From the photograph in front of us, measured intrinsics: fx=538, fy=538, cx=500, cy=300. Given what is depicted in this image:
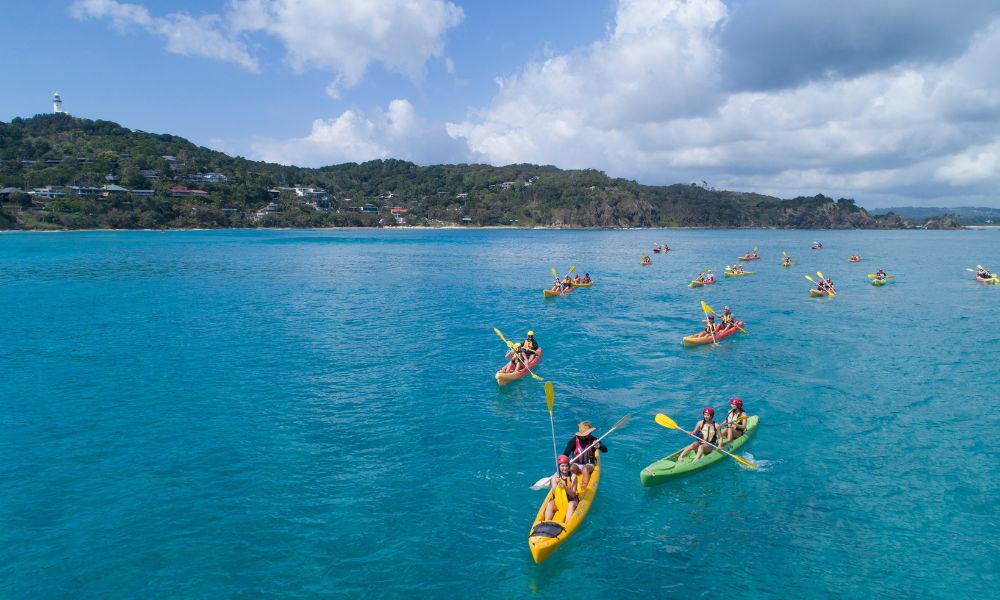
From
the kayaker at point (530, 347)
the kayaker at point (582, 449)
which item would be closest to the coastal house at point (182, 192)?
the kayaker at point (530, 347)

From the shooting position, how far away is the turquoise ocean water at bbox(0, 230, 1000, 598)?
41.2 feet

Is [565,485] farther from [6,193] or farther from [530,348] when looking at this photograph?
[6,193]

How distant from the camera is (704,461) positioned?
17.1 metres

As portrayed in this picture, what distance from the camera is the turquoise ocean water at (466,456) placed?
12570 millimetres

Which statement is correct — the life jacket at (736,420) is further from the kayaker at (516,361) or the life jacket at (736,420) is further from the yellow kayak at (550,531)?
the kayaker at (516,361)

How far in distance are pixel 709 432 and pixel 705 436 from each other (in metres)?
0.19

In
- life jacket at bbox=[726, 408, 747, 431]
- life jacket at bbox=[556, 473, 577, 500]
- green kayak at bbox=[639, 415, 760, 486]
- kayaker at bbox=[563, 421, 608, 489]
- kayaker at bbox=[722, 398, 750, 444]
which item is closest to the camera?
life jacket at bbox=[556, 473, 577, 500]

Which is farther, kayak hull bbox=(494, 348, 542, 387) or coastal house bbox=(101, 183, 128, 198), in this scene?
coastal house bbox=(101, 183, 128, 198)

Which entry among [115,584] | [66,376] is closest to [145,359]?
[66,376]

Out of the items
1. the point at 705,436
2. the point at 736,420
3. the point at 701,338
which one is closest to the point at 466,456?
the point at 705,436

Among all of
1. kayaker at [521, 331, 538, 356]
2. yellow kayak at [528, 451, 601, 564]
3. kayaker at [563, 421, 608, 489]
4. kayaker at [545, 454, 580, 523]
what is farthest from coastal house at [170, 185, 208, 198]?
yellow kayak at [528, 451, 601, 564]

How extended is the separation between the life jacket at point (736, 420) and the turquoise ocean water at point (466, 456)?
5.49 feet

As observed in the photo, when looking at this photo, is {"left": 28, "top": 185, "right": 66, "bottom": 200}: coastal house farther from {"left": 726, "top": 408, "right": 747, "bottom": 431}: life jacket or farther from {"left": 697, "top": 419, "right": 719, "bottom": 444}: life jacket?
{"left": 726, "top": 408, "right": 747, "bottom": 431}: life jacket

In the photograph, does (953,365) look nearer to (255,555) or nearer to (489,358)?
(489,358)
